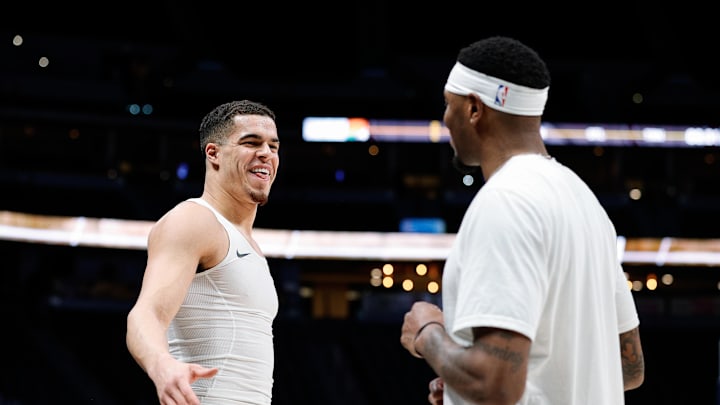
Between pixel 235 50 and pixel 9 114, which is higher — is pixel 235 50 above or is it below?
above

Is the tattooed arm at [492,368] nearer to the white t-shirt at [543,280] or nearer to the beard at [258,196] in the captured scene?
the white t-shirt at [543,280]

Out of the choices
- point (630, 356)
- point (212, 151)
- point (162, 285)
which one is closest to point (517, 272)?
point (630, 356)

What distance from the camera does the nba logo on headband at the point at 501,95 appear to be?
2385 mm

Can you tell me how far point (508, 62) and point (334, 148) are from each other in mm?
22262

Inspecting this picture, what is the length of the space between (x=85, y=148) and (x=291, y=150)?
5.25 meters

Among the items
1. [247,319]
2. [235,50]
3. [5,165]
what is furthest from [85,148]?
[247,319]

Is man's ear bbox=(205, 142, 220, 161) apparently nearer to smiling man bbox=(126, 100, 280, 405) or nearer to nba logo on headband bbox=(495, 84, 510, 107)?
smiling man bbox=(126, 100, 280, 405)

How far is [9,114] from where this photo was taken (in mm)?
23172

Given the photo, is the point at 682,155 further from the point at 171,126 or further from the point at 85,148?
the point at 85,148

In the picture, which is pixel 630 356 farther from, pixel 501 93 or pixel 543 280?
pixel 501 93

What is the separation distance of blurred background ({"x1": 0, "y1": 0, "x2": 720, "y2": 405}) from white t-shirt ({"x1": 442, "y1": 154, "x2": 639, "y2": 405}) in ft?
56.0

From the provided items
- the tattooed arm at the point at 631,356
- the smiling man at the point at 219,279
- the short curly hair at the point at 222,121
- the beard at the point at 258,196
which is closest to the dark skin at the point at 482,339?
the tattooed arm at the point at 631,356

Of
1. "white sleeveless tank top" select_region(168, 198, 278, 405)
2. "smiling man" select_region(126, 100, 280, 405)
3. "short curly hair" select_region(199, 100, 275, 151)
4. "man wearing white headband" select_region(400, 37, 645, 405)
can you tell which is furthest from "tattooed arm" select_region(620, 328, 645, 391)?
"short curly hair" select_region(199, 100, 275, 151)

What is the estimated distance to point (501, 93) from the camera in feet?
7.84
